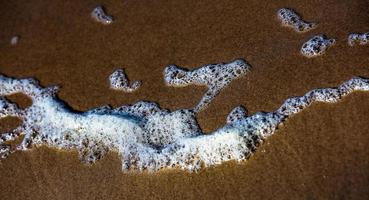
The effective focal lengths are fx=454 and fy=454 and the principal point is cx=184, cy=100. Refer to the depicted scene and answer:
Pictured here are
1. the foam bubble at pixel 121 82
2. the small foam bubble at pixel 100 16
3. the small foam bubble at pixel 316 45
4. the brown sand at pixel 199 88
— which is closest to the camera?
the brown sand at pixel 199 88

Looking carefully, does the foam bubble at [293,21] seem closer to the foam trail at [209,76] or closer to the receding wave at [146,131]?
the foam trail at [209,76]

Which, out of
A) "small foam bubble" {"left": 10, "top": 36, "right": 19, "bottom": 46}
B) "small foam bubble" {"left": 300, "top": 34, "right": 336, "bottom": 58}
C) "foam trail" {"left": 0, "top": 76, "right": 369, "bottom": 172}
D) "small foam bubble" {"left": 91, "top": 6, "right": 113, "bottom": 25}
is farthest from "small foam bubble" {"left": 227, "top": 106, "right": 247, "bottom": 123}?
"small foam bubble" {"left": 10, "top": 36, "right": 19, "bottom": 46}

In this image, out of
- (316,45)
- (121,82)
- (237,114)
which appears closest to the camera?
(237,114)

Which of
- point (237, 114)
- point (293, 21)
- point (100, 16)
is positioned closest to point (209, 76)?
point (237, 114)

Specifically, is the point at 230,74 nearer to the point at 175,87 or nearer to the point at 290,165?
the point at 175,87

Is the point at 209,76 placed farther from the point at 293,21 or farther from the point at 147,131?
the point at 293,21

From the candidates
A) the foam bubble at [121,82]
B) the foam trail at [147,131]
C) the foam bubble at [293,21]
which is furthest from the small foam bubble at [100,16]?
the foam bubble at [293,21]

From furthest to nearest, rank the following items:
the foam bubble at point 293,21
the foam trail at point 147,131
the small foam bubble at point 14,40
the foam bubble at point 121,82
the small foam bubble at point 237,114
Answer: the small foam bubble at point 14,40 < the foam bubble at point 121,82 < the foam bubble at point 293,21 < the small foam bubble at point 237,114 < the foam trail at point 147,131

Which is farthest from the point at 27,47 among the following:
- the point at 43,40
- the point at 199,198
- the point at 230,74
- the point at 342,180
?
the point at 342,180
